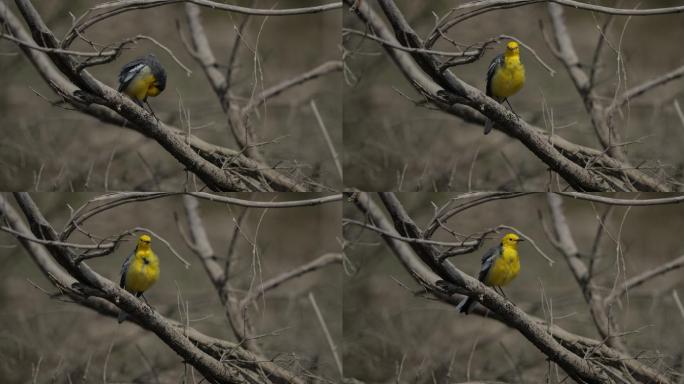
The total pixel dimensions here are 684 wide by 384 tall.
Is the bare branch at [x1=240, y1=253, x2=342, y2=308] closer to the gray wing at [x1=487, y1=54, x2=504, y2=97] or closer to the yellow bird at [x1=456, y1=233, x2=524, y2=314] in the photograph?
the yellow bird at [x1=456, y1=233, x2=524, y2=314]

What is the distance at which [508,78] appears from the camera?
14.7 ft

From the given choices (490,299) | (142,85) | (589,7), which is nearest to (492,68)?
(589,7)

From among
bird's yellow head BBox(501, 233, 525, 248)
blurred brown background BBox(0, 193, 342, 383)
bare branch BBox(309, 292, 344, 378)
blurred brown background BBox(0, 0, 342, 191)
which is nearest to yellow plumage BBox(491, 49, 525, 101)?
bird's yellow head BBox(501, 233, 525, 248)

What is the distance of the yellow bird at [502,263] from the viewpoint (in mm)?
4457

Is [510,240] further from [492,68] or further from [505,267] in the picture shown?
[492,68]

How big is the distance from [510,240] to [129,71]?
80.4 inches

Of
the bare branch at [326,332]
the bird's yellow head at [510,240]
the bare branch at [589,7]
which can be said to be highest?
the bare branch at [589,7]

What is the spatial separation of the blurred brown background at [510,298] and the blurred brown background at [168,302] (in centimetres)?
16

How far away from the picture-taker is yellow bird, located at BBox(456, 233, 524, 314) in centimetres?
446

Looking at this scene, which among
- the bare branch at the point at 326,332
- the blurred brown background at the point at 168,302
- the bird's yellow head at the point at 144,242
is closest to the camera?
the bird's yellow head at the point at 144,242

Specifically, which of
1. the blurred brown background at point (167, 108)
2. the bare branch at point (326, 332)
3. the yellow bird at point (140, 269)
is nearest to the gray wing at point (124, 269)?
the yellow bird at point (140, 269)

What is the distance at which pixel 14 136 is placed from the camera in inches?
178

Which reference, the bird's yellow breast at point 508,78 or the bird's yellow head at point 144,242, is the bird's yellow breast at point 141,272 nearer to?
the bird's yellow head at point 144,242

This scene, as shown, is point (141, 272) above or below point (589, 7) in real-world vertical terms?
below
